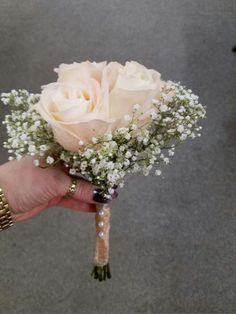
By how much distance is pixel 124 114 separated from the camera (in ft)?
2.35

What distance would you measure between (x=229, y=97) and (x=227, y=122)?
184mm

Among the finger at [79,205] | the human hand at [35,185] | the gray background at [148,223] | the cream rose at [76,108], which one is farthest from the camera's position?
the gray background at [148,223]

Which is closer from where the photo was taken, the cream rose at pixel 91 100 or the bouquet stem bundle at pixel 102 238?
the cream rose at pixel 91 100

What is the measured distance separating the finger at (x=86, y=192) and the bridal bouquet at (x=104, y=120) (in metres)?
0.09

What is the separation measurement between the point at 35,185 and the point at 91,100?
0.91 ft

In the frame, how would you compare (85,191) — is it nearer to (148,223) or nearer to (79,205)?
Answer: (79,205)

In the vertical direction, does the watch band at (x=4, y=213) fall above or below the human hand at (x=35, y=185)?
below

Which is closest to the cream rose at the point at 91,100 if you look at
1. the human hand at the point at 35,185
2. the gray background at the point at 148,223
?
the human hand at the point at 35,185

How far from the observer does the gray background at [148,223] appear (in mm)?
1652

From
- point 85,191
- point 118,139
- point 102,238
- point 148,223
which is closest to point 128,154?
point 118,139

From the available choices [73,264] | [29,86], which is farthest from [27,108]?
[29,86]

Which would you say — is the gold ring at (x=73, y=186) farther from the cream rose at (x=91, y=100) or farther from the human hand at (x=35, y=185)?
the cream rose at (x=91, y=100)

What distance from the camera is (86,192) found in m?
0.90

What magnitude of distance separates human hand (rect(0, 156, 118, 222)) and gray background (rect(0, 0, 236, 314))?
0.83 metres
